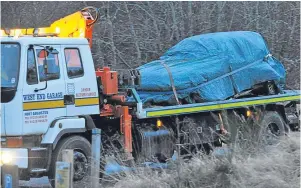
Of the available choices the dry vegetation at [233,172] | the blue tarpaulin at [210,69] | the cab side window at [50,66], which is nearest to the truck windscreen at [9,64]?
the cab side window at [50,66]

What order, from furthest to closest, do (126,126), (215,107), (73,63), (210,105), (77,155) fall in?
(215,107)
(210,105)
(126,126)
(73,63)
(77,155)

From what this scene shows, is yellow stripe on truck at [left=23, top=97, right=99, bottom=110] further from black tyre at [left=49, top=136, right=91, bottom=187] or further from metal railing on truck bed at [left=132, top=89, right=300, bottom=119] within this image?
metal railing on truck bed at [left=132, top=89, right=300, bottom=119]

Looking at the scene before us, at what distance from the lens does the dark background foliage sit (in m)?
20.3

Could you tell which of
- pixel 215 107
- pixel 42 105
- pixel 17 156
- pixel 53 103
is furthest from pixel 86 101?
pixel 215 107

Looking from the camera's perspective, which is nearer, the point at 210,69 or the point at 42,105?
the point at 42,105

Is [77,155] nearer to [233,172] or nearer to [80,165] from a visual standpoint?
[80,165]

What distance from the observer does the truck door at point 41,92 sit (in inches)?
345

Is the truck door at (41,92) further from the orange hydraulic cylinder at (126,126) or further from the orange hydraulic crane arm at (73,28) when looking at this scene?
the orange hydraulic cylinder at (126,126)

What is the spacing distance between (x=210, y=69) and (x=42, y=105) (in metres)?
4.13

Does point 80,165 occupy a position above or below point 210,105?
below

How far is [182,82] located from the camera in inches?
442

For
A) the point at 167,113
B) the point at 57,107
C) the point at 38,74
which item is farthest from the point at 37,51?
the point at 167,113

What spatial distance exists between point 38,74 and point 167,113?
279cm

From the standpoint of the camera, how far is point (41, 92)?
→ 29.1 feet
